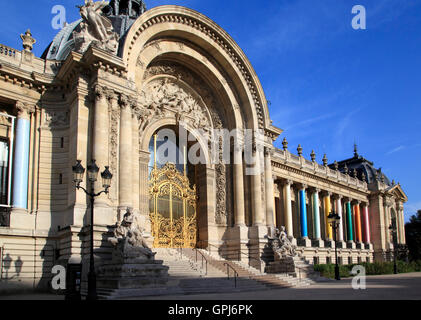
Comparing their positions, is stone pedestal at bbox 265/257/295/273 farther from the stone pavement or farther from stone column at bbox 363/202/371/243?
stone column at bbox 363/202/371/243

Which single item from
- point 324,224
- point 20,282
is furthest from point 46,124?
point 324,224

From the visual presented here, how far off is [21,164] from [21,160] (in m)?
0.18

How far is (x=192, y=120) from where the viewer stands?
86.4 ft

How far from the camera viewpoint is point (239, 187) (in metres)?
26.6

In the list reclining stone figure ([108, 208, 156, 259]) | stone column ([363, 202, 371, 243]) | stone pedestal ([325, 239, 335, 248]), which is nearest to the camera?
reclining stone figure ([108, 208, 156, 259])

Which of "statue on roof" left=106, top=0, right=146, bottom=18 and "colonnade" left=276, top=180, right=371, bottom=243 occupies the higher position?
"statue on roof" left=106, top=0, right=146, bottom=18

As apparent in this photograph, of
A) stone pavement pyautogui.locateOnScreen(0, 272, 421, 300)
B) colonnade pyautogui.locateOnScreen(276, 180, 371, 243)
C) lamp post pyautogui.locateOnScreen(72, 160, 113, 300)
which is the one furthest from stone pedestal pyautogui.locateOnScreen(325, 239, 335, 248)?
lamp post pyautogui.locateOnScreen(72, 160, 113, 300)

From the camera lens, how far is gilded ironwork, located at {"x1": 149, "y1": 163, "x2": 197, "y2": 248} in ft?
78.7

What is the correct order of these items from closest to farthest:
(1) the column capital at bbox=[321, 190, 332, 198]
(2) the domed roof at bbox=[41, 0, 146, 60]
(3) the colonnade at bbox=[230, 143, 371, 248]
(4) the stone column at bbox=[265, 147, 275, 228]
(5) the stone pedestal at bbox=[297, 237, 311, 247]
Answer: (2) the domed roof at bbox=[41, 0, 146, 60]
(3) the colonnade at bbox=[230, 143, 371, 248]
(4) the stone column at bbox=[265, 147, 275, 228]
(5) the stone pedestal at bbox=[297, 237, 311, 247]
(1) the column capital at bbox=[321, 190, 332, 198]

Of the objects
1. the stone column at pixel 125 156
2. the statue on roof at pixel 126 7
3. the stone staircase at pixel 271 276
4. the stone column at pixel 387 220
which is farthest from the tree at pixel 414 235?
the stone column at pixel 125 156

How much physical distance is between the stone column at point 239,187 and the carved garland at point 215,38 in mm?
2617

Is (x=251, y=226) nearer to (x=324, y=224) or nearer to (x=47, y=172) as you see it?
(x=47, y=172)

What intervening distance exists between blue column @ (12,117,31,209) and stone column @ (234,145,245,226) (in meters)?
12.2
